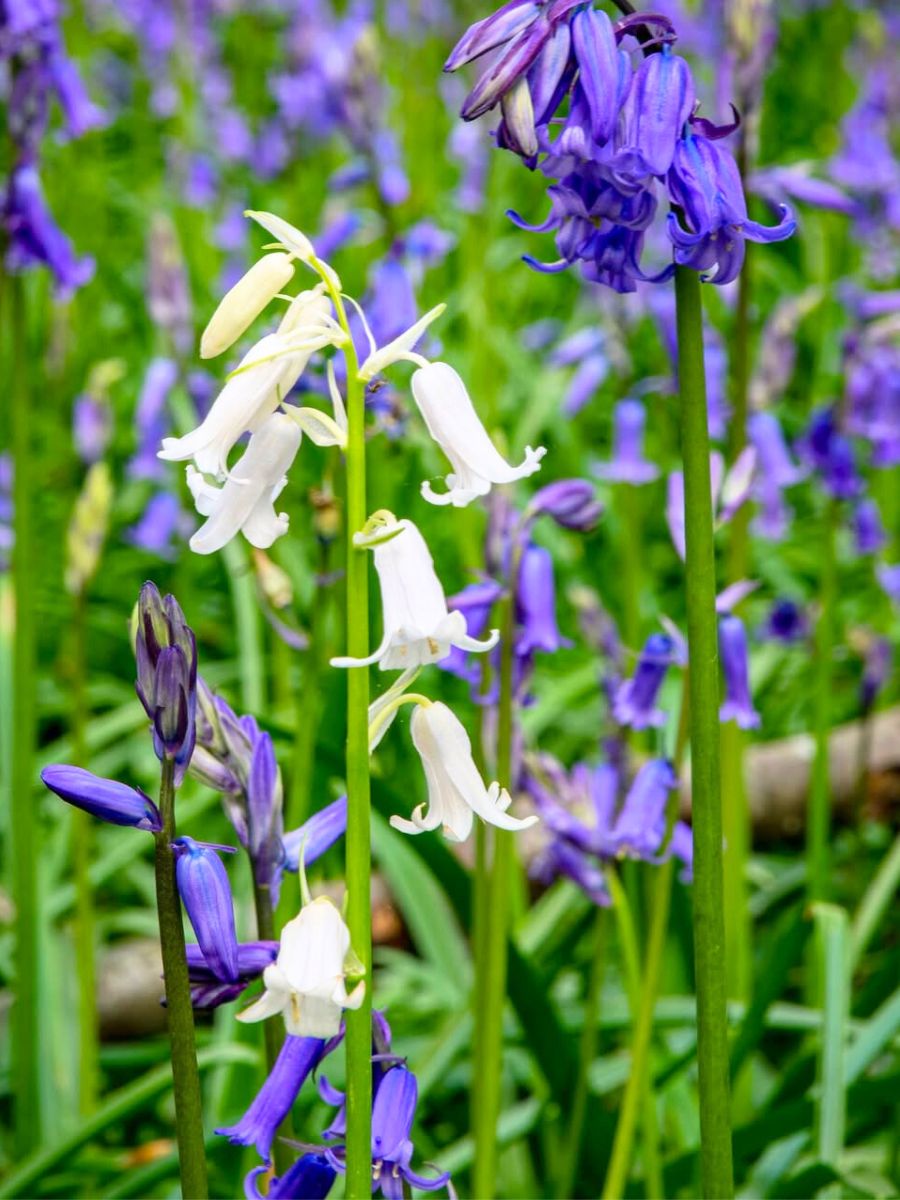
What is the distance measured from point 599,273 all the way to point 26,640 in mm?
1662

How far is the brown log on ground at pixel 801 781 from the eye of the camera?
4.27 meters

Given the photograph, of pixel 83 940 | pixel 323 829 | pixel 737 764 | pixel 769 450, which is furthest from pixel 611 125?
pixel 769 450

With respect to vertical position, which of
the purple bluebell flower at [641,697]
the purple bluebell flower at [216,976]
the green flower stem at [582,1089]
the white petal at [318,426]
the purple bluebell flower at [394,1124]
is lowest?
the green flower stem at [582,1089]

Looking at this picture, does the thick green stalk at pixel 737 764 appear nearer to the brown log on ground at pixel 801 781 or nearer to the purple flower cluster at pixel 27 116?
the brown log on ground at pixel 801 781

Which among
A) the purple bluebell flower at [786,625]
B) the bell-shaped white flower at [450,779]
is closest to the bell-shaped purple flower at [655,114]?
the bell-shaped white flower at [450,779]

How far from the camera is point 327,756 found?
2.54 m

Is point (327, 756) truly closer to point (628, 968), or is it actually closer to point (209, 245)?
point (628, 968)

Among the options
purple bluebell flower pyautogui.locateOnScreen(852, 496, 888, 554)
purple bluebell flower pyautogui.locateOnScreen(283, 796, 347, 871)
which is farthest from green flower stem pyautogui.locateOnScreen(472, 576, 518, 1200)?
purple bluebell flower pyautogui.locateOnScreen(852, 496, 888, 554)

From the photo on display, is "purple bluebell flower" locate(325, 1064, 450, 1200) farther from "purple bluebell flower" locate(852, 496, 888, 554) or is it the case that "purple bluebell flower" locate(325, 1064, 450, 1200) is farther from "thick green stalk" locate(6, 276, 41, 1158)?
"purple bluebell flower" locate(852, 496, 888, 554)

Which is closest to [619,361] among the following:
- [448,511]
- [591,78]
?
[448,511]

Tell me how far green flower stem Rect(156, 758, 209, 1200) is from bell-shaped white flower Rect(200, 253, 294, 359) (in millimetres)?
361

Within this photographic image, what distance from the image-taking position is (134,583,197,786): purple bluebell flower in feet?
4.05

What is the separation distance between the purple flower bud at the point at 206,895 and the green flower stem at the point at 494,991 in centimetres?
88

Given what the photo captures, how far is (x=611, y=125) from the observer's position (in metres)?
1.37
